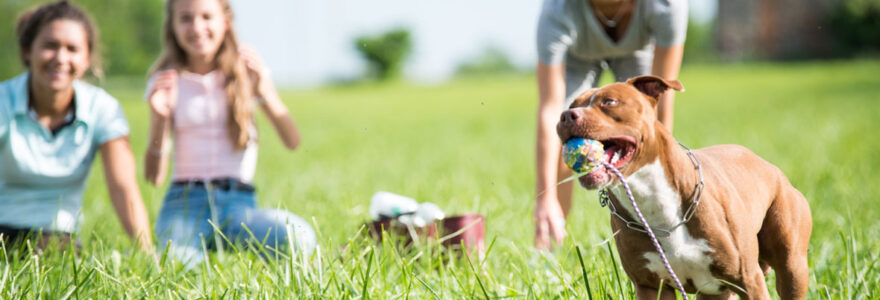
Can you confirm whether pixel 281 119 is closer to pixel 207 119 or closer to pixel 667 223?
pixel 207 119

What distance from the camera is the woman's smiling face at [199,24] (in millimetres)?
3322

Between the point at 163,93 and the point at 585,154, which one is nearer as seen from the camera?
the point at 585,154

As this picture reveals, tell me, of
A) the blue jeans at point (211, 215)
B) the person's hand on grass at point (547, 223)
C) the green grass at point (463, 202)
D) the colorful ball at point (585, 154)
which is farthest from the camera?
the blue jeans at point (211, 215)

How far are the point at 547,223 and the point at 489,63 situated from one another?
9300 centimetres

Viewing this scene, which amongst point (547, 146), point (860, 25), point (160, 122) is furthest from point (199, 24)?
point (860, 25)

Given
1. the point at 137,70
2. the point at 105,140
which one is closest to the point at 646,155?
the point at 105,140

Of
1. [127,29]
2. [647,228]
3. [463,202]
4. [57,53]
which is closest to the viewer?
[647,228]

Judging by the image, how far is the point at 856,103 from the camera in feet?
38.8

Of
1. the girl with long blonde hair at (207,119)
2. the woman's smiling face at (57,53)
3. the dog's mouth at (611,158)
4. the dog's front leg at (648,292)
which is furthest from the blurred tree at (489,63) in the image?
the dog's mouth at (611,158)

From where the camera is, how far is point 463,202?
172 inches

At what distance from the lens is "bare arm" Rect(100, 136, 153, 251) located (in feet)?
Answer: 10.8

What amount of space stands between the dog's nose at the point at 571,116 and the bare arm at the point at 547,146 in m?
1.40

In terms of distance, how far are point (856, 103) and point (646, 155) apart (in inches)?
481

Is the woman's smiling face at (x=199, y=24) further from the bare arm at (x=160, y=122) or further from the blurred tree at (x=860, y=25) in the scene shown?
the blurred tree at (x=860, y=25)
